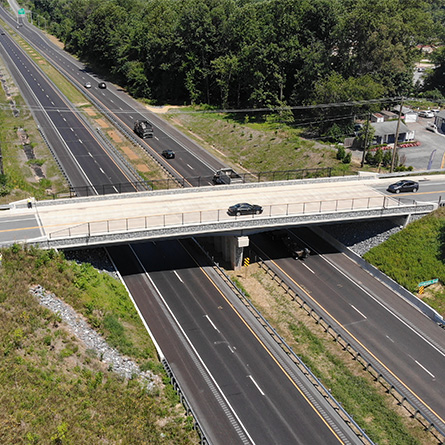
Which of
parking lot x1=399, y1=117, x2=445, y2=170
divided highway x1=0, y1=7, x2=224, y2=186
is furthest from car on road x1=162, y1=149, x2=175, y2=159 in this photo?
parking lot x1=399, y1=117, x2=445, y2=170

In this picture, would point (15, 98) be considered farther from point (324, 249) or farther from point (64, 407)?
point (64, 407)

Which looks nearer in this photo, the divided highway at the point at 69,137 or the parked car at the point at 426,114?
the divided highway at the point at 69,137

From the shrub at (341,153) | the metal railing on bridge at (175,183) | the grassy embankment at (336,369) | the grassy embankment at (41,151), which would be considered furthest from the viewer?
the shrub at (341,153)

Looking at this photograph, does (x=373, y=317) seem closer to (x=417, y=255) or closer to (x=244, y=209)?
(x=417, y=255)

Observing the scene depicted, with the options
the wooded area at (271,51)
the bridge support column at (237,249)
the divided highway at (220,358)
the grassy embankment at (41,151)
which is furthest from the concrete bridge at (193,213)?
the wooded area at (271,51)

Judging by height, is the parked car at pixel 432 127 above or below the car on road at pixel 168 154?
above

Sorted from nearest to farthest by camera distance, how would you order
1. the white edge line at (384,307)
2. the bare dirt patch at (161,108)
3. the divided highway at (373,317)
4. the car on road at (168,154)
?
1. the divided highway at (373,317)
2. the white edge line at (384,307)
3. the car on road at (168,154)
4. the bare dirt patch at (161,108)

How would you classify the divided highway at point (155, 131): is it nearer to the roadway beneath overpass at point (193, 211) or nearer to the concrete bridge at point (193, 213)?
the roadway beneath overpass at point (193, 211)

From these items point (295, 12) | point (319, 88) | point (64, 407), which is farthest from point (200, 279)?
point (295, 12)
